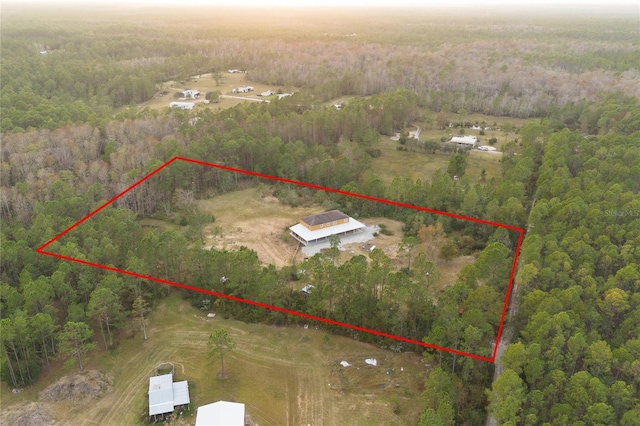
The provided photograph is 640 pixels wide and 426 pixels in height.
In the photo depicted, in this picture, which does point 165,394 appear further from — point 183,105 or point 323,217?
point 183,105

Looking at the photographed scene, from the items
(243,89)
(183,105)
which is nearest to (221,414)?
(183,105)

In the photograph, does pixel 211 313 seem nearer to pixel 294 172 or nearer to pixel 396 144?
pixel 294 172

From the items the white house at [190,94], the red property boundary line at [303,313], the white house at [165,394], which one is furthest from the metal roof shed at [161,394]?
the white house at [190,94]

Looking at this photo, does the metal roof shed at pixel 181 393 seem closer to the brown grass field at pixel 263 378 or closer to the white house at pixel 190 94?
the brown grass field at pixel 263 378

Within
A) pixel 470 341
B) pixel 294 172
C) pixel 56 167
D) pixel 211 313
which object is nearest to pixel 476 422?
pixel 470 341

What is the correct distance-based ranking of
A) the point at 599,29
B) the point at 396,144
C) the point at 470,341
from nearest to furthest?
the point at 470,341
the point at 396,144
the point at 599,29
